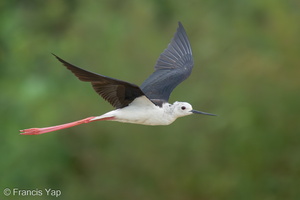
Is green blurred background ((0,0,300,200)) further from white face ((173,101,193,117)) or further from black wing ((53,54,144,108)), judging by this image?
black wing ((53,54,144,108))

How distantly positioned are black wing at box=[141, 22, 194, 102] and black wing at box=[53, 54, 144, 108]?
1.77 feet

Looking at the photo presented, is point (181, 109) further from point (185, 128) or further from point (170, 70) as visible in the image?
point (185, 128)

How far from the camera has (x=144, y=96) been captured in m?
6.93

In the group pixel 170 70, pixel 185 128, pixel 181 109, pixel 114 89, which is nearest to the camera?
pixel 114 89

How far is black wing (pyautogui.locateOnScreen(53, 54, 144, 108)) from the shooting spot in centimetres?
641

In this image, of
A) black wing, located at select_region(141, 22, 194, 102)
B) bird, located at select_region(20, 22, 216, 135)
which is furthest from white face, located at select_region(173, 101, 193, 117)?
black wing, located at select_region(141, 22, 194, 102)

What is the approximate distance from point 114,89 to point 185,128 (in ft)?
8.44

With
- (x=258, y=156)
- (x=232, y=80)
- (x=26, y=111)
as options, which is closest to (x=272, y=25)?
(x=232, y=80)

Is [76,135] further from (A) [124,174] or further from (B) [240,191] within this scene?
(B) [240,191]

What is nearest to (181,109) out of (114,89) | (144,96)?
(144,96)

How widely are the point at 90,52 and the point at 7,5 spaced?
4.42 m

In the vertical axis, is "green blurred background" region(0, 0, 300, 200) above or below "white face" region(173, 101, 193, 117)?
below

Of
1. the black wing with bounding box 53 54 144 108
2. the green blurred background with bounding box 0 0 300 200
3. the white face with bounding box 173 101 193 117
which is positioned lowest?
the green blurred background with bounding box 0 0 300 200

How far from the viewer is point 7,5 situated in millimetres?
14414
